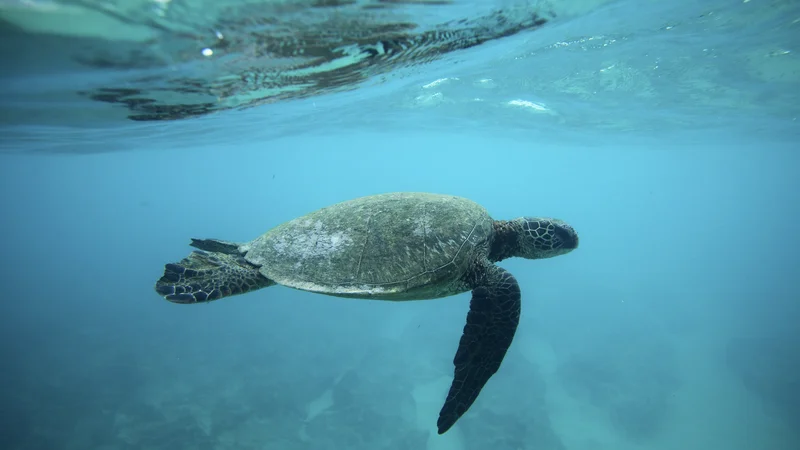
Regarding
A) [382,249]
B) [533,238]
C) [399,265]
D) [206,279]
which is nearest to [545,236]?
[533,238]

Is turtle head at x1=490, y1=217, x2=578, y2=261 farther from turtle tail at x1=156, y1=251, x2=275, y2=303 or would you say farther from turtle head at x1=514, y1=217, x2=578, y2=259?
turtle tail at x1=156, y1=251, x2=275, y2=303

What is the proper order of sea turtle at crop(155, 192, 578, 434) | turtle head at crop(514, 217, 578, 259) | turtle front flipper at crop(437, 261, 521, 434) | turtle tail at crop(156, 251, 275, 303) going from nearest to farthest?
turtle front flipper at crop(437, 261, 521, 434)
sea turtle at crop(155, 192, 578, 434)
turtle tail at crop(156, 251, 275, 303)
turtle head at crop(514, 217, 578, 259)

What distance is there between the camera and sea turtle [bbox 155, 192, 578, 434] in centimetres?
452

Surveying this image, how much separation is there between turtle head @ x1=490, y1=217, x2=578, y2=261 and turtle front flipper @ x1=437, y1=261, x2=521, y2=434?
110cm

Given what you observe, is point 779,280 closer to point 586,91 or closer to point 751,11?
point 586,91

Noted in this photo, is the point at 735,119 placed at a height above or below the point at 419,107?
below

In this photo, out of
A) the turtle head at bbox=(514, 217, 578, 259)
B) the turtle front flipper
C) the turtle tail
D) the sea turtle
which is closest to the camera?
the turtle front flipper

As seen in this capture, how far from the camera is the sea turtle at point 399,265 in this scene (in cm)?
452

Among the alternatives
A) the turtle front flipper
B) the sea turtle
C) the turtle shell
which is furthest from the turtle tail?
the turtle front flipper

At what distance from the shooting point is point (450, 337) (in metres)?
17.0

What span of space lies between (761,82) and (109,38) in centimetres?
2136

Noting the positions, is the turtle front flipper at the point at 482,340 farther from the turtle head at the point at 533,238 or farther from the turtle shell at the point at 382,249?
the turtle head at the point at 533,238

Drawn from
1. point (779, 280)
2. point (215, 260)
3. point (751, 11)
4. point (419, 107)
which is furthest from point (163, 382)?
point (779, 280)

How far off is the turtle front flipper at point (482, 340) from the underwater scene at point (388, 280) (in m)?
0.03
